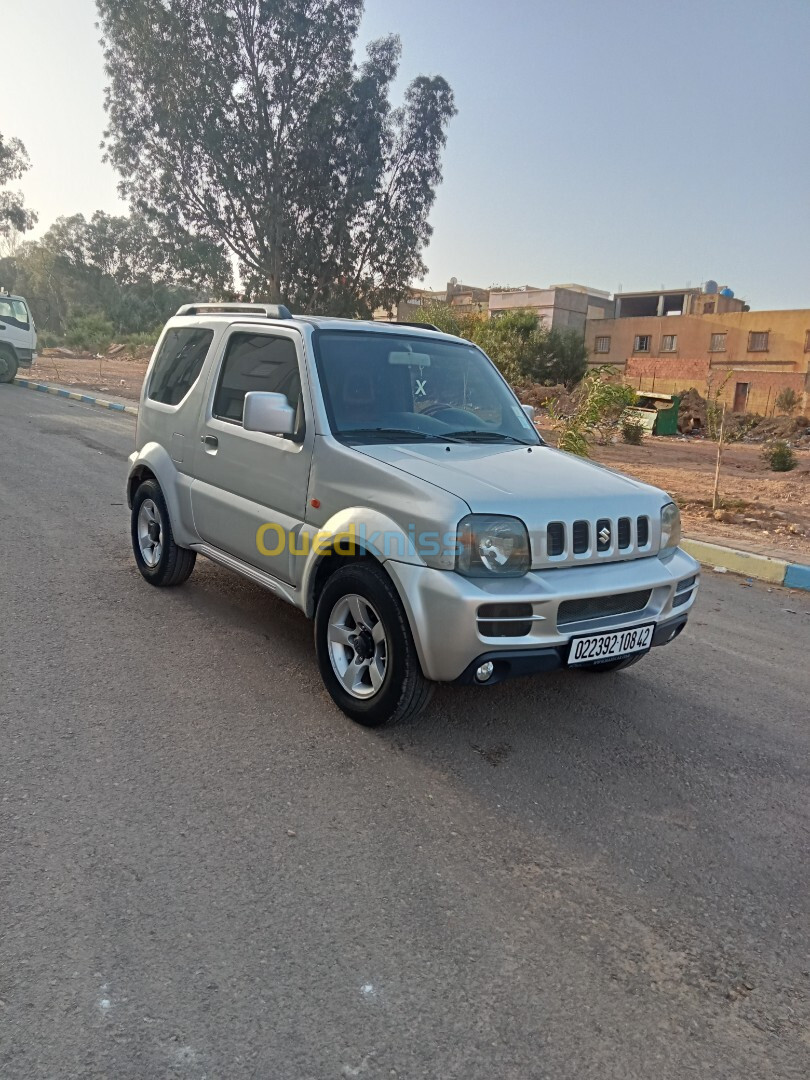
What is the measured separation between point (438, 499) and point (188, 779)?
1520mm

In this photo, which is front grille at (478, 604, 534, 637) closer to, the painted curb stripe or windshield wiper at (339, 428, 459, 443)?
windshield wiper at (339, 428, 459, 443)

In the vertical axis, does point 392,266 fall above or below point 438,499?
above

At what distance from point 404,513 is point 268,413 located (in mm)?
976

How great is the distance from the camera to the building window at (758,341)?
1796 inches

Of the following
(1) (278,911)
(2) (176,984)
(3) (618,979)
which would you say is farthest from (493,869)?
(2) (176,984)

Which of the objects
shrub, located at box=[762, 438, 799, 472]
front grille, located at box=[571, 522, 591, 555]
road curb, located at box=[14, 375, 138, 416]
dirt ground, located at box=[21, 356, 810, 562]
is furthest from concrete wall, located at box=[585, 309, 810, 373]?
front grille, located at box=[571, 522, 591, 555]

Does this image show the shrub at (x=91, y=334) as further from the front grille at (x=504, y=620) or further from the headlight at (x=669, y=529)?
the front grille at (x=504, y=620)

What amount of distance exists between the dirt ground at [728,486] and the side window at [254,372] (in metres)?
5.66

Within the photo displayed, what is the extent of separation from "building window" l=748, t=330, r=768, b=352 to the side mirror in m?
47.3

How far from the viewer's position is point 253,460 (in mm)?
4625

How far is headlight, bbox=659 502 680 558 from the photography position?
4086 millimetres

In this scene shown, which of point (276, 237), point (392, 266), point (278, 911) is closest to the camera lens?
point (278, 911)

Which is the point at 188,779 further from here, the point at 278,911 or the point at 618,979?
the point at 618,979

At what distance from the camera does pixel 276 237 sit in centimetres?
2373
